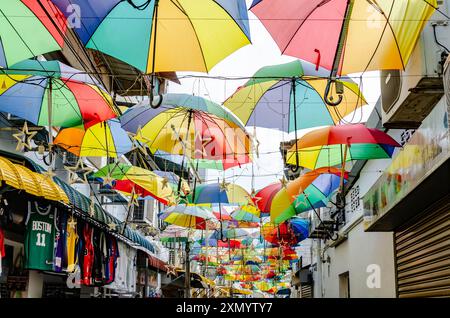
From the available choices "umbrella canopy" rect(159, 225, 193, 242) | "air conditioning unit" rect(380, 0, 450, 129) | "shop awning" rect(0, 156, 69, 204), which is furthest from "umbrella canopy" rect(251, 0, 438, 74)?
"umbrella canopy" rect(159, 225, 193, 242)

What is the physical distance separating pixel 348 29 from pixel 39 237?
6.98m

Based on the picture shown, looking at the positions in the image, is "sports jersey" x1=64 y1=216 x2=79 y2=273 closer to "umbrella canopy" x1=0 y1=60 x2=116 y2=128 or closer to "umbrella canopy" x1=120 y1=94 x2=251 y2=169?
"umbrella canopy" x1=120 y1=94 x2=251 y2=169

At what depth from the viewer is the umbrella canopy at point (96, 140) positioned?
1109cm

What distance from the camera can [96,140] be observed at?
11.2 meters

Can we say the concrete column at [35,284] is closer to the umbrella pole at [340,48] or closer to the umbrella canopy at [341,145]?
the umbrella canopy at [341,145]

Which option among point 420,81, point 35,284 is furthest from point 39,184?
point 420,81

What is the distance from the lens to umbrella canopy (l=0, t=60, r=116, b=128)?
8547 mm

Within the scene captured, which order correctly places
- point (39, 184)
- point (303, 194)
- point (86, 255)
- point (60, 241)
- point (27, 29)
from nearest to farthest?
Answer: point (27, 29), point (39, 184), point (60, 241), point (86, 255), point (303, 194)

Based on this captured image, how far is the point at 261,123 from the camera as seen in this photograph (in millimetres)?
11094

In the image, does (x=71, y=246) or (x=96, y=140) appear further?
(x=71, y=246)

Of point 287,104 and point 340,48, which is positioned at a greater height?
point 287,104

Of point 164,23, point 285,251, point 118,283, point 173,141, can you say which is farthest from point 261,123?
point 285,251

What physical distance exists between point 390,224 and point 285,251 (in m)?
14.3

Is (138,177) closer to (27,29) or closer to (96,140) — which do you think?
(96,140)
